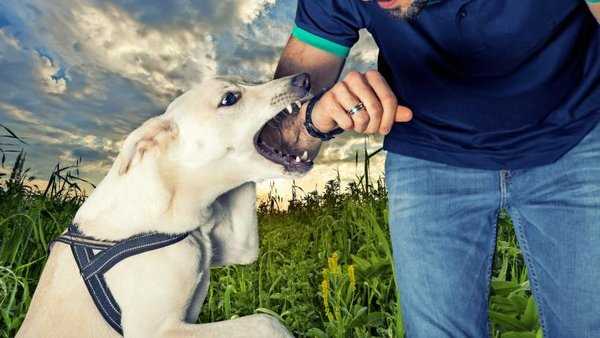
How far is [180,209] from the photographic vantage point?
1.82 meters

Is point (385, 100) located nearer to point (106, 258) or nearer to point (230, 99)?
point (230, 99)

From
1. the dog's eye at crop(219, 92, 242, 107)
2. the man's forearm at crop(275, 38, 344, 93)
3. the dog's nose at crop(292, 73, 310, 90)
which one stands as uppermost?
the man's forearm at crop(275, 38, 344, 93)

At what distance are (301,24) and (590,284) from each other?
1.25 meters

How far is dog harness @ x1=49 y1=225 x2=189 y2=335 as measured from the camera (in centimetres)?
170

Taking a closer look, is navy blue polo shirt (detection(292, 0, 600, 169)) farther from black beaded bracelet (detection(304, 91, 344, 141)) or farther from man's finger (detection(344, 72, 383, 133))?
man's finger (detection(344, 72, 383, 133))

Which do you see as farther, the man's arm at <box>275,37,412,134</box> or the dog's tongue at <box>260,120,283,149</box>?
the dog's tongue at <box>260,120,283,149</box>

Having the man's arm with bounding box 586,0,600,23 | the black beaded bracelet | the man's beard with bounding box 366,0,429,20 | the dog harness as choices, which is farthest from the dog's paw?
the man's arm with bounding box 586,0,600,23

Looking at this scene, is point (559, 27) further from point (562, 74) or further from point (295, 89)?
point (295, 89)

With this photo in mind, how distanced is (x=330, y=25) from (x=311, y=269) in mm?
1722

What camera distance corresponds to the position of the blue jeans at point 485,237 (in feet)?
6.23

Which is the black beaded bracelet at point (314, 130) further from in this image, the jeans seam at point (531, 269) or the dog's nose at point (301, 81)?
the jeans seam at point (531, 269)

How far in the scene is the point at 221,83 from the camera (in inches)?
78.3

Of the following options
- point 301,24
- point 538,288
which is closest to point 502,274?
point 538,288

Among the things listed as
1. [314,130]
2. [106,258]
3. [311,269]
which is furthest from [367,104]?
[311,269]
